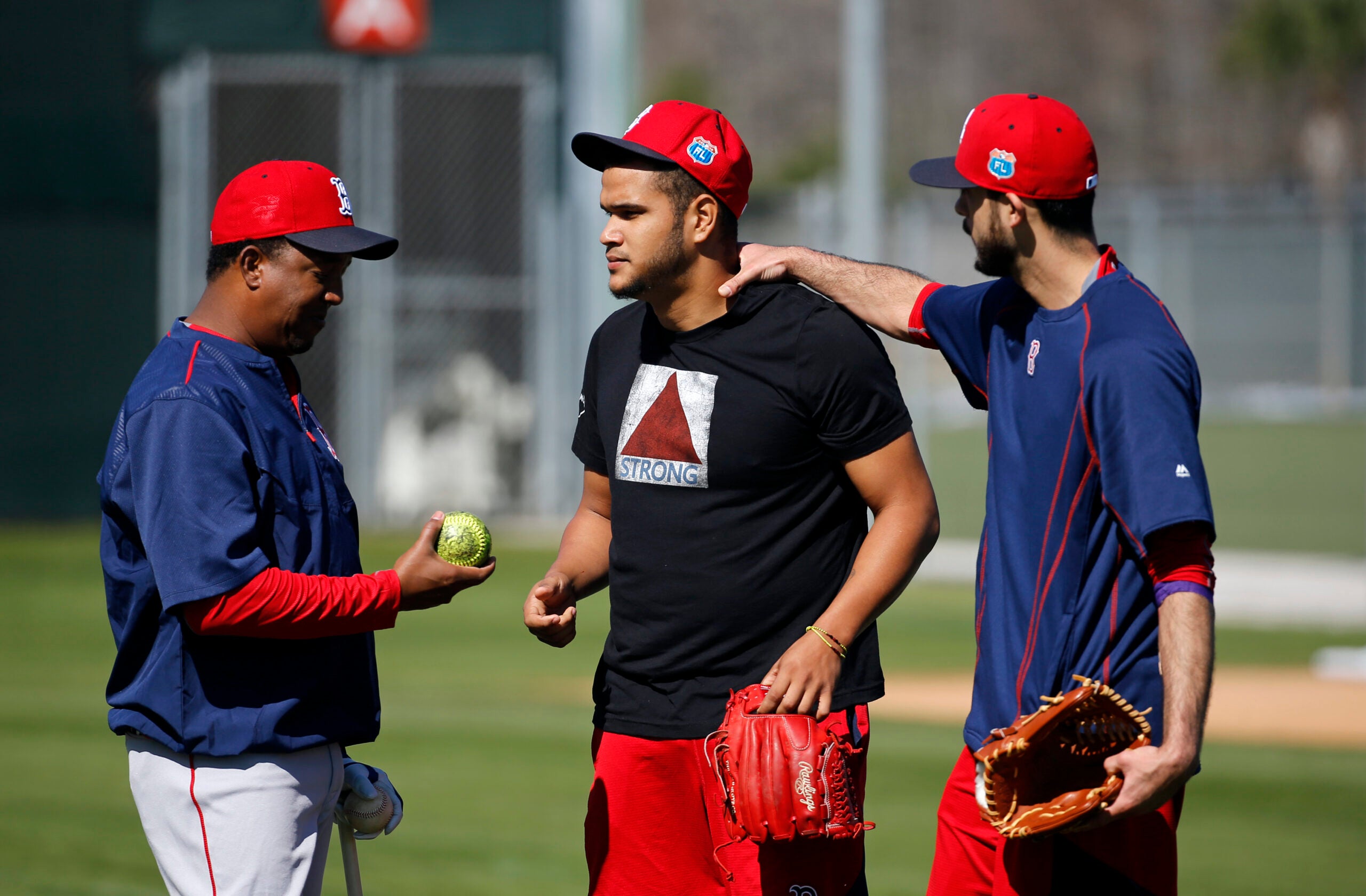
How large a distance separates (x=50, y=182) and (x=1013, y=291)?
18586 mm

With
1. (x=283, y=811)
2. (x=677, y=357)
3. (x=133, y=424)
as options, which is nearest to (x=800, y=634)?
(x=677, y=357)

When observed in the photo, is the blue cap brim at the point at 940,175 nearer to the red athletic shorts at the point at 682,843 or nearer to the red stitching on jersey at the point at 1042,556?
the red stitching on jersey at the point at 1042,556

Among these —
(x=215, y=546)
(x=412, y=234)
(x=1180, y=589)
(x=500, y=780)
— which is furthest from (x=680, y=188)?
(x=412, y=234)

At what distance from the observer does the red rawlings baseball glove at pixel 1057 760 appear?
Answer: 332cm

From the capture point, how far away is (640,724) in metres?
3.95

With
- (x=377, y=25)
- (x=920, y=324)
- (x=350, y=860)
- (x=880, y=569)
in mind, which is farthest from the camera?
(x=377, y=25)

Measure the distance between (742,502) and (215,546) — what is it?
121 cm

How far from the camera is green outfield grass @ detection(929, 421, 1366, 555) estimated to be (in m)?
20.8

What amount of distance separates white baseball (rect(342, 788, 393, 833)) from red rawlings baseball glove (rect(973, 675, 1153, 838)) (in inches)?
54.6

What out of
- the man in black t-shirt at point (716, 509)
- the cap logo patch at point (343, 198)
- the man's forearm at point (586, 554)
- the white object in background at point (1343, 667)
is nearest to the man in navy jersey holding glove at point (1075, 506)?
the man in black t-shirt at point (716, 509)

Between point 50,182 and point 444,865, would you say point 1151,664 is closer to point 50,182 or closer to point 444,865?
point 444,865

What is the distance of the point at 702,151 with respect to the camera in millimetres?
3943

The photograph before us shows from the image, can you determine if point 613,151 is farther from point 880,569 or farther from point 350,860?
point 350,860

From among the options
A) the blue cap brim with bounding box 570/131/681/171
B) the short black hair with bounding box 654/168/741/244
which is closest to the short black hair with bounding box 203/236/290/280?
the blue cap brim with bounding box 570/131/681/171
